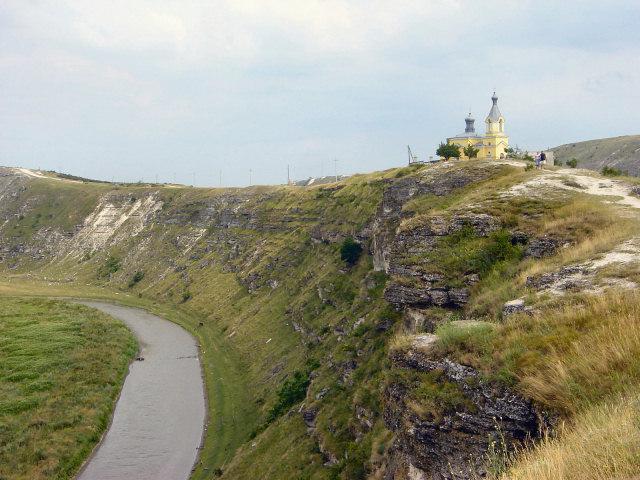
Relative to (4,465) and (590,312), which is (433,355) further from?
(4,465)

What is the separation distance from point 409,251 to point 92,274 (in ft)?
353

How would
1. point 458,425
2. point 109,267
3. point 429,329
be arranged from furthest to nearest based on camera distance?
1. point 109,267
2. point 429,329
3. point 458,425

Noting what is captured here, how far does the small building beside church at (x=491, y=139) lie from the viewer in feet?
249

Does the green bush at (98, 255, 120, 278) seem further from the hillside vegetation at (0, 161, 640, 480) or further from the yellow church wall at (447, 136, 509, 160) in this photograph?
the yellow church wall at (447, 136, 509, 160)

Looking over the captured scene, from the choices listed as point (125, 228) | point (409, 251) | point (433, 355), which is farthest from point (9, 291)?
point (433, 355)

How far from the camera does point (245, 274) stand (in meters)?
82.6

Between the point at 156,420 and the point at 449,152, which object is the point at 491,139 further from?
the point at 156,420

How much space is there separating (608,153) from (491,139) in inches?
2990

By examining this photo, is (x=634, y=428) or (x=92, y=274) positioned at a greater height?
(x=634, y=428)

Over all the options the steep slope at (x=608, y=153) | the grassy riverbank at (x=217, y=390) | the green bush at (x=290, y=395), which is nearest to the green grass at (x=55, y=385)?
the grassy riverbank at (x=217, y=390)

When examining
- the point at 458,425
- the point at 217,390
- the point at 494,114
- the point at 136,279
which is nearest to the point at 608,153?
the point at 494,114

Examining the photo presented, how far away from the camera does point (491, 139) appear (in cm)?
7638

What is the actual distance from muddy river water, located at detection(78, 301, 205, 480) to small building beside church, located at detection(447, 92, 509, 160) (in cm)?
5038

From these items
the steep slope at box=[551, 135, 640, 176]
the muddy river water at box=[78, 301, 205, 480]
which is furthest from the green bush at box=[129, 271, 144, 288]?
the steep slope at box=[551, 135, 640, 176]
